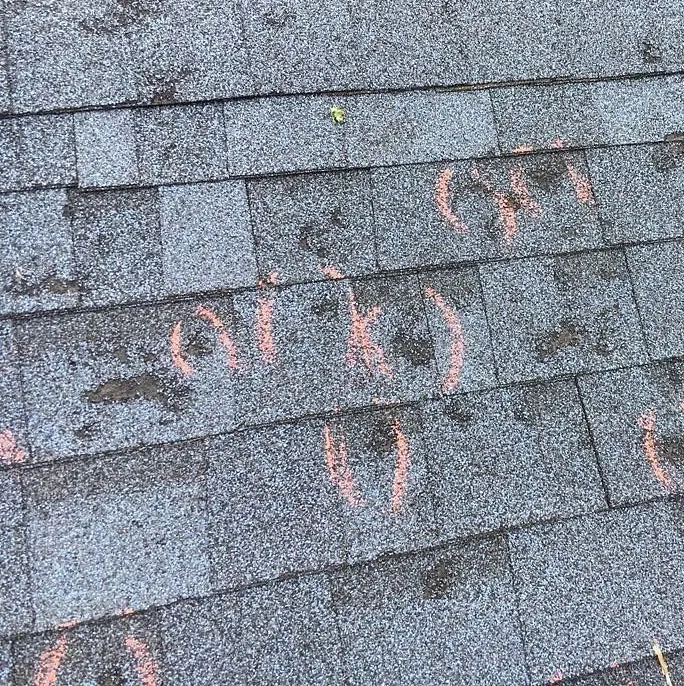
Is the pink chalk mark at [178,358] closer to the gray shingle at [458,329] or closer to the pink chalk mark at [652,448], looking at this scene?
the gray shingle at [458,329]

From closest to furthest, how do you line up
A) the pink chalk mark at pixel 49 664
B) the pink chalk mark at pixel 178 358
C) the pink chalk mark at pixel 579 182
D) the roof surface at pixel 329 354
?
1. the pink chalk mark at pixel 49 664
2. the roof surface at pixel 329 354
3. the pink chalk mark at pixel 178 358
4. the pink chalk mark at pixel 579 182

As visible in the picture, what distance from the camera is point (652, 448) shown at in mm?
1946

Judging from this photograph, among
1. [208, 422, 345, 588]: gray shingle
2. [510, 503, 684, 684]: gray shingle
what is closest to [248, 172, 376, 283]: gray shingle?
[208, 422, 345, 588]: gray shingle

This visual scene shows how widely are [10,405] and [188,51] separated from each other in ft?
3.96

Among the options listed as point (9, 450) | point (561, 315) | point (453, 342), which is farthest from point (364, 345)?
point (9, 450)

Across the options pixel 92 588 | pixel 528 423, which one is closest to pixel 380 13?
pixel 528 423

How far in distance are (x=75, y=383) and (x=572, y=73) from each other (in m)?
1.94

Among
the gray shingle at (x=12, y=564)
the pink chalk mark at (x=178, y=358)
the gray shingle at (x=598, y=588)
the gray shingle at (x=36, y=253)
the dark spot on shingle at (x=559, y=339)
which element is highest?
the gray shingle at (x=36, y=253)

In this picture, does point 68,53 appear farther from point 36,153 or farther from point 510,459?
point 510,459

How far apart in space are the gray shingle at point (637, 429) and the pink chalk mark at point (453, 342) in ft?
1.33

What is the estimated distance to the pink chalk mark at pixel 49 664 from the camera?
61.3 inches

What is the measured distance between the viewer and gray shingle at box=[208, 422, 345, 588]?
1.69 m

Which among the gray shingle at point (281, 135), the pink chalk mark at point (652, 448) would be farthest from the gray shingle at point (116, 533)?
the pink chalk mark at point (652, 448)

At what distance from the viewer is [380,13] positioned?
6.94 ft
